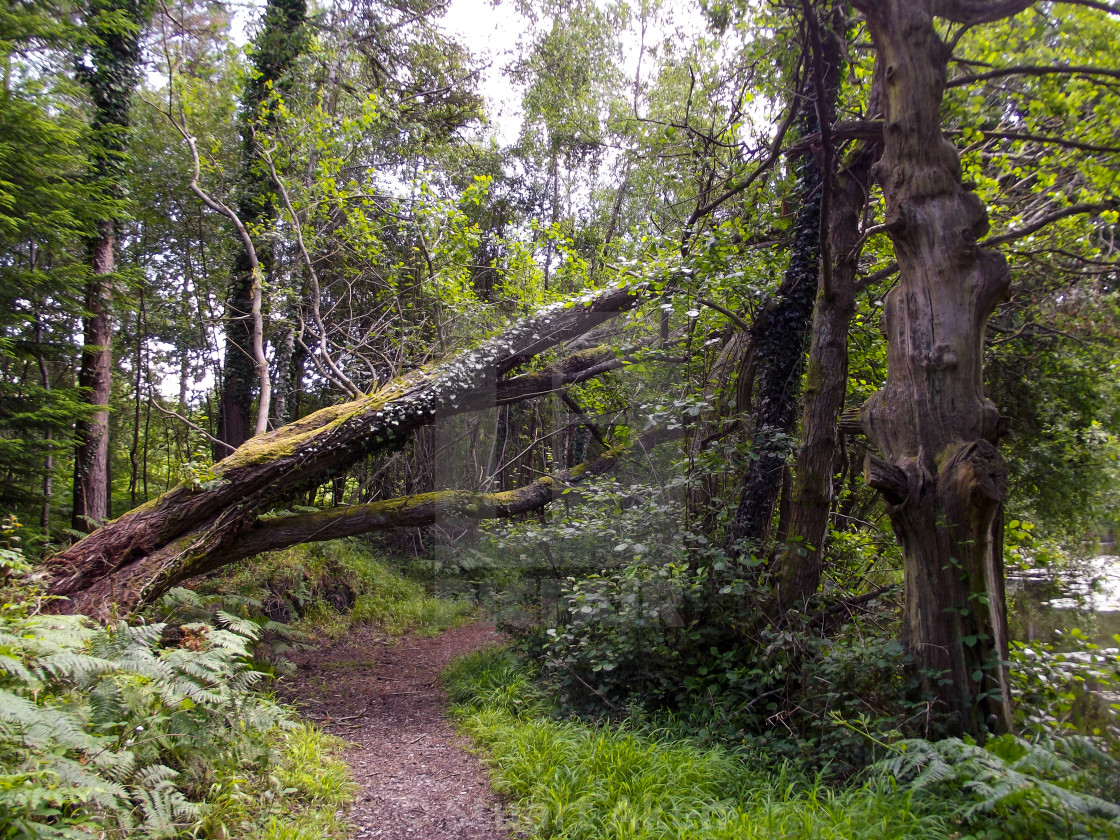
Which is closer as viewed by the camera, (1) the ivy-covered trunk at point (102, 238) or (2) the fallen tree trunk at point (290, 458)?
(2) the fallen tree trunk at point (290, 458)

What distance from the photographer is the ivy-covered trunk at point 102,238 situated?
6926 mm

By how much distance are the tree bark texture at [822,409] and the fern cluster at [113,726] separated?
3.54 m

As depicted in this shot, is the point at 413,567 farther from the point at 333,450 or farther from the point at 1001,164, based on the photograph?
the point at 1001,164

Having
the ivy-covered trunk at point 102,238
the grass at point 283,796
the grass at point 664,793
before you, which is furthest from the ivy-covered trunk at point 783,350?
the ivy-covered trunk at point 102,238

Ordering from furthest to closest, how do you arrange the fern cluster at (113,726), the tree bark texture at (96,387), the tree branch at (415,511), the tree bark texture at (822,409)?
1. the tree bark texture at (96,387)
2. the tree branch at (415,511)
3. the tree bark texture at (822,409)
4. the fern cluster at (113,726)

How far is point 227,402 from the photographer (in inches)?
348

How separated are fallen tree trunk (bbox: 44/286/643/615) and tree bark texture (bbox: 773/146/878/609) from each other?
5.16ft

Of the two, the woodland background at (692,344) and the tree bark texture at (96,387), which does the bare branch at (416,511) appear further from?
the tree bark texture at (96,387)

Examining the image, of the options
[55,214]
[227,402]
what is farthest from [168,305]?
[55,214]

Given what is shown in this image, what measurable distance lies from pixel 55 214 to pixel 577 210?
10.5 m

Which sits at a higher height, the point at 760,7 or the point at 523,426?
the point at 760,7

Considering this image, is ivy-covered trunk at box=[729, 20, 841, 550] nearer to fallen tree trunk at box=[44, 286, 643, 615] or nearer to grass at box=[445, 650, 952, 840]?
fallen tree trunk at box=[44, 286, 643, 615]

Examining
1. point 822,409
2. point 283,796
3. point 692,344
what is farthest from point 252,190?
point 822,409

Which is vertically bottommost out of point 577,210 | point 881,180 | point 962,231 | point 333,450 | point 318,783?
point 318,783
